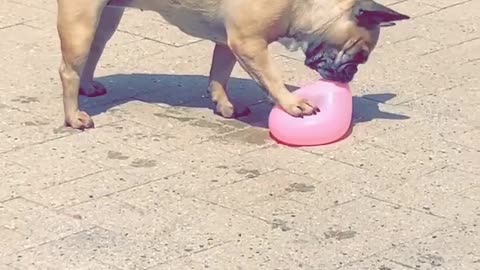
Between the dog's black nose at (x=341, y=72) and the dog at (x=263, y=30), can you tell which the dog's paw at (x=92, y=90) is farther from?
the dog's black nose at (x=341, y=72)

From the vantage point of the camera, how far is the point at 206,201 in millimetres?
5617

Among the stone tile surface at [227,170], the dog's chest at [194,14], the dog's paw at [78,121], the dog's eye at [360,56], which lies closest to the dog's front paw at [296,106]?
the stone tile surface at [227,170]

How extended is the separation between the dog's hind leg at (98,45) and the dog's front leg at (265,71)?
92 centimetres

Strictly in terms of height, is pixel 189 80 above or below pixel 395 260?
below

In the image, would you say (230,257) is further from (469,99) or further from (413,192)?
(469,99)

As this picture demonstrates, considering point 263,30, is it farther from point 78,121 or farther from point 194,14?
point 78,121

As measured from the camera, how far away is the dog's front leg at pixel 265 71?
6.28 metres

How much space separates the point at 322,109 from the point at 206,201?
40.6 inches

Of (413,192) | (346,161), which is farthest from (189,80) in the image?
(413,192)

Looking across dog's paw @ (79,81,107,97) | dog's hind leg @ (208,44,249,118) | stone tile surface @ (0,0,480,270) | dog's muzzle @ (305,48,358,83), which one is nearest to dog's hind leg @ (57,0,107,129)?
stone tile surface @ (0,0,480,270)

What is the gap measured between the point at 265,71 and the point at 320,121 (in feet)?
1.23

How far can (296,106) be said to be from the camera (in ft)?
20.8

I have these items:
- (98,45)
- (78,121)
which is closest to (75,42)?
(78,121)

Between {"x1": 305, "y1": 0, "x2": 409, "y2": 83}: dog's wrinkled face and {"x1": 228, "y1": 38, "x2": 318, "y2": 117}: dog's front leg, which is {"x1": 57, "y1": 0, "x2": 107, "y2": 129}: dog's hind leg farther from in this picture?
{"x1": 305, "y1": 0, "x2": 409, "y2": 83}: dog's wrinkled face
